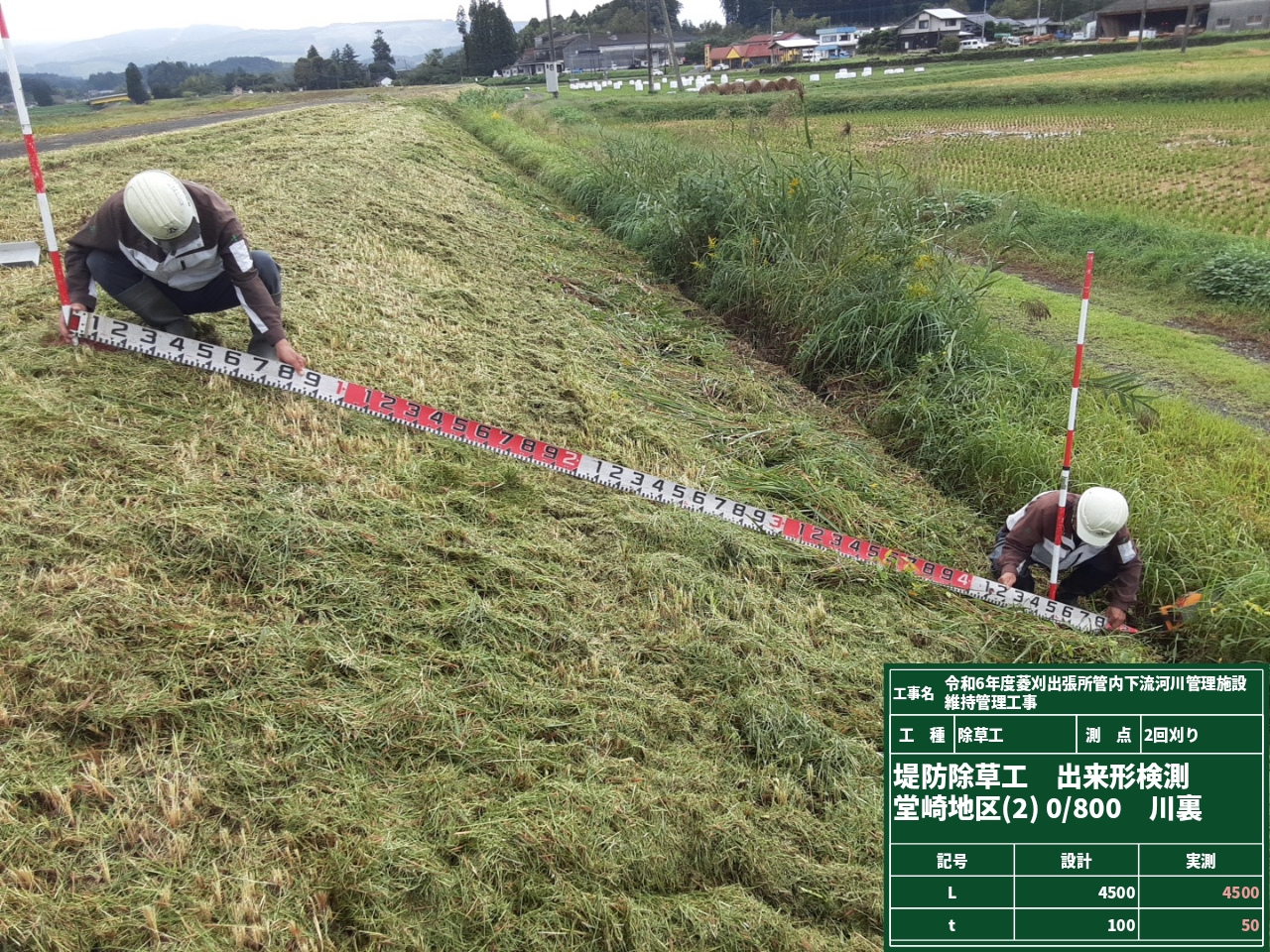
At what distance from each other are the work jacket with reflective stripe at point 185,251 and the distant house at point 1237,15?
177ft

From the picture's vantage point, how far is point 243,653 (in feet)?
9.75

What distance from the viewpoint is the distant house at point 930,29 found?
61281mm

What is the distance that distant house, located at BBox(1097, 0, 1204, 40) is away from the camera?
47.7m

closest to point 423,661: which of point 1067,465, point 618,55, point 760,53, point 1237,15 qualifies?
point 1067,465

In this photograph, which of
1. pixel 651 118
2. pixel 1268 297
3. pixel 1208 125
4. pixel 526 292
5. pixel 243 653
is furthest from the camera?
pixel 651 118

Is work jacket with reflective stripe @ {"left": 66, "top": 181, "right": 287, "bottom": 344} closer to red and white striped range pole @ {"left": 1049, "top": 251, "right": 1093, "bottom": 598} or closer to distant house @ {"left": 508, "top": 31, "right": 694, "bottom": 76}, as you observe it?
red and white striped range pole @ {"left": 1049, "top": 251, "right": 1093, "bottom": 598}

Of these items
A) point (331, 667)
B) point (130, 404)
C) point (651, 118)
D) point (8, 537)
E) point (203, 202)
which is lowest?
point (331, 667)

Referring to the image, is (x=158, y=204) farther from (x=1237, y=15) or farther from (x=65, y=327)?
(x=1237, y=15)

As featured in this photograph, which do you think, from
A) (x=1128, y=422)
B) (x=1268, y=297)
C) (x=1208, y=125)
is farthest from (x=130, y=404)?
(x=1208, y=125)

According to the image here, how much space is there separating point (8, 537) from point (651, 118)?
29780 millimetres

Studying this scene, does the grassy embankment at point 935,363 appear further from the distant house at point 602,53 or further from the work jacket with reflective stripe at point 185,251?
the distant house at point 602,53

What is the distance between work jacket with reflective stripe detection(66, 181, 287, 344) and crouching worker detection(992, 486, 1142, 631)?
391cm

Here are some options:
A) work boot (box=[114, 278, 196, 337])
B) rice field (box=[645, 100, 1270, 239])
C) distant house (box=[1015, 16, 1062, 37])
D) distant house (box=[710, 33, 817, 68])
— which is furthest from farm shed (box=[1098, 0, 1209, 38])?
work boot (box=[114, 278, 196, 337])

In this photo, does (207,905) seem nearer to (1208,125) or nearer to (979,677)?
(979,677)
